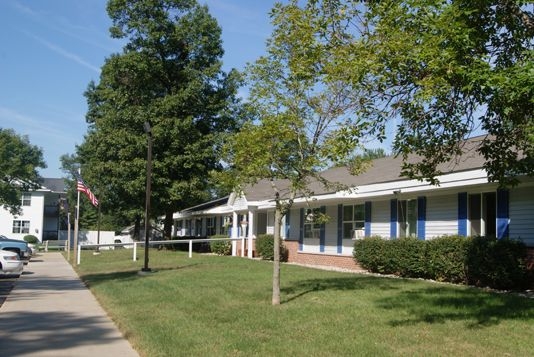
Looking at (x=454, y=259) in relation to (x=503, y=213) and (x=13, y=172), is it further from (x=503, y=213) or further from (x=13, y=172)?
(x=13, y=172)

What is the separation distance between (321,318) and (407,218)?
10.7 meters

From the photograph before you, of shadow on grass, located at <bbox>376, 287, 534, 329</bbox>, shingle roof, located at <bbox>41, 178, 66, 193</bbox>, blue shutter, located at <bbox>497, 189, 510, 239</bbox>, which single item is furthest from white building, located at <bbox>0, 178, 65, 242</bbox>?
shadow on grass, located at <bbox>376, 287, 534, 329</bbox>

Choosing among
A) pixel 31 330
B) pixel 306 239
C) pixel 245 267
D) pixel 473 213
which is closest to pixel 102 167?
pixel 306 239

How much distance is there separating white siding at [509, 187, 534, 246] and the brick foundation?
691cm

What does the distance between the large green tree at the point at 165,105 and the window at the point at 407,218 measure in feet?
58.6

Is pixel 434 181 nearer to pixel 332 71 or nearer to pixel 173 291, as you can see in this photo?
pixel 332 71

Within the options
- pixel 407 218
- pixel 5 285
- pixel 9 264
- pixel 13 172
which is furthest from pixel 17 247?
pixel 13 172

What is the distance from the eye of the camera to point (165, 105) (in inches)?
1423

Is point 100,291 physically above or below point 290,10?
below

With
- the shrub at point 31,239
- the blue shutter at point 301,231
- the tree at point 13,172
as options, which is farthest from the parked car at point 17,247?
the shrub at point 31,239

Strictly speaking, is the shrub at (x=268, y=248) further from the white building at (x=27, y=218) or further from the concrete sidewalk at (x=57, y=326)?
the white building at (x=27, y=218)

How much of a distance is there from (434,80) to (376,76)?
1094 mm

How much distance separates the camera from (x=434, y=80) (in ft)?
25.2

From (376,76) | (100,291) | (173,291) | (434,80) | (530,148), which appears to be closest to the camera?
(434,80)
